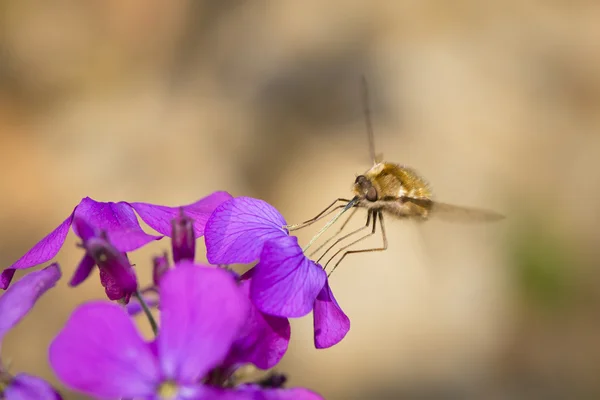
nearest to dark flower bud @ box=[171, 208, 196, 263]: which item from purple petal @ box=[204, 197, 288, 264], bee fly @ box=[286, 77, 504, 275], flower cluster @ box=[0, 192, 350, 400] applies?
flower cluster @ box=[0, 192, 350, 400]

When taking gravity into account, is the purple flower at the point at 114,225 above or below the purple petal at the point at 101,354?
above

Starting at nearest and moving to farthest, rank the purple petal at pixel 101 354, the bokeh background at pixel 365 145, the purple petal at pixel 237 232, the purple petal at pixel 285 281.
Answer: the purple petal at pixel 101 354 < the purple petal at pixel 285 281 < the purple petal at pixel 237 232 < the bokeh background at pixel 365 145

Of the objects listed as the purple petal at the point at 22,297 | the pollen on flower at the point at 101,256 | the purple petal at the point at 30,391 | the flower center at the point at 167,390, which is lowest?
the flower center at the point at 167,390

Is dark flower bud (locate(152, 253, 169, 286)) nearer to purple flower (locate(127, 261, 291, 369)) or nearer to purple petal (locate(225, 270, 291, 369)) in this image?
purple flower (locate(127, 261, 291, 369))

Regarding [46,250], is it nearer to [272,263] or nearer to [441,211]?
[272,263]

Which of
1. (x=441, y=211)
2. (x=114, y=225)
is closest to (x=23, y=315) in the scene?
(x=114, y=225)

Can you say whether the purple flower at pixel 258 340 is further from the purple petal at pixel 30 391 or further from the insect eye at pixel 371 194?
the insect eye at pixel 371 194

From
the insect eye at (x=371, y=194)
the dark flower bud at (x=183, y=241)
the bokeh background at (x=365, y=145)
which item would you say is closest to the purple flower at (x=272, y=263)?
A: the dark flower bud at (x=183, y=241)

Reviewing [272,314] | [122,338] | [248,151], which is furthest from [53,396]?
[248,151]
